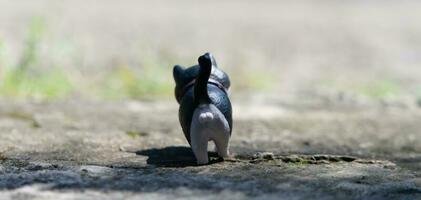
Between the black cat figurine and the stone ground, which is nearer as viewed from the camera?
the stone ground

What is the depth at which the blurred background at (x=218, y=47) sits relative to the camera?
5.94 m

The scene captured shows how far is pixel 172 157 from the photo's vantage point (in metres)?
3.22

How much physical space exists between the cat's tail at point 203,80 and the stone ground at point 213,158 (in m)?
0.23

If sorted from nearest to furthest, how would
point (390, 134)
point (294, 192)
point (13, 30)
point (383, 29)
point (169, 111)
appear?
1. point (294, 192)
2. point (390, 134)
3. point (169, 111)
4. point (13, 30)
5. point (383, 29)

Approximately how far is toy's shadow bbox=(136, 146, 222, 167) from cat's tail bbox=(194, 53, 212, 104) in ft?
0.75

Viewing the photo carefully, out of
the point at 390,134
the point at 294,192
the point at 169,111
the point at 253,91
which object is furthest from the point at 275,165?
the point at 253,91

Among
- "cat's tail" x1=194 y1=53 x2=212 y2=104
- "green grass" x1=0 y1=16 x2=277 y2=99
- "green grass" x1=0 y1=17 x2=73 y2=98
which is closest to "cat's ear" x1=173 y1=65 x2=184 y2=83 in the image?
"cat's tail" x1=194 y1=53 x2=212 y2=104

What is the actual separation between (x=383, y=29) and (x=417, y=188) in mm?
7646

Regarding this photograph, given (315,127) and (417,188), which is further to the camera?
(315,127)

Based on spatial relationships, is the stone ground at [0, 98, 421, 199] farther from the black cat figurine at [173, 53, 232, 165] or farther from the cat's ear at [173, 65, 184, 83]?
the cat's ear at [173, 65, 184, 83]

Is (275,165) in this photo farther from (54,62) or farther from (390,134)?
(54,62)

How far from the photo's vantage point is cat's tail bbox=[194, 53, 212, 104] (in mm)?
2918

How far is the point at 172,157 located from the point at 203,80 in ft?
1.37

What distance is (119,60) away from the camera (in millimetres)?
7297
